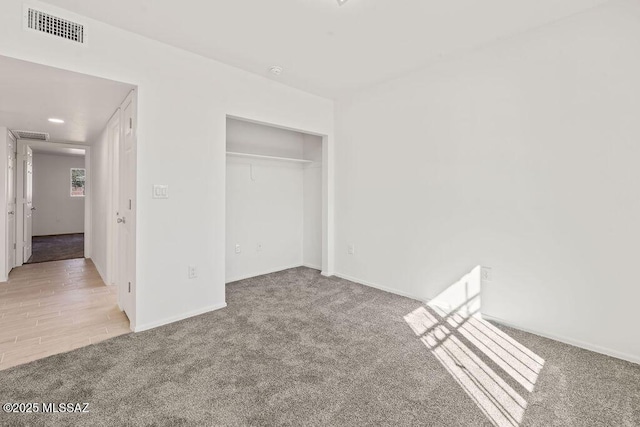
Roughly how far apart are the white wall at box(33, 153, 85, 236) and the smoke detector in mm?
8742

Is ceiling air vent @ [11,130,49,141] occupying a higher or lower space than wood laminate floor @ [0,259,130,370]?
higher

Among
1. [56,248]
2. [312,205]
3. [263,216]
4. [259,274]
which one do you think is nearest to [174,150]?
[263,216]

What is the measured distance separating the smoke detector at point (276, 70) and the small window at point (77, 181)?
877cm

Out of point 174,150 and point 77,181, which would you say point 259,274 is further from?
point 77,181

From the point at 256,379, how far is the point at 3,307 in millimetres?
3139

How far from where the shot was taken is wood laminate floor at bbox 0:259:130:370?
2354 mm

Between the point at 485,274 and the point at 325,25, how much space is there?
270 cm

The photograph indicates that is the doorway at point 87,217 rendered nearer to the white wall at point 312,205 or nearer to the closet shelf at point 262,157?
the closet shelf at point 262,157

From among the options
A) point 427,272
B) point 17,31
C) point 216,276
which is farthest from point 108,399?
point 427,272

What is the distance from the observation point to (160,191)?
8.98 ft

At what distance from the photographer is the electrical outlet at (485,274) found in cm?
287

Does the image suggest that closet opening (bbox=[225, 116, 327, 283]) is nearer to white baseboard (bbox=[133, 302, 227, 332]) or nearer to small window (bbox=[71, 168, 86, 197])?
white baseboard (bbox=[133, 302, 227, 332])

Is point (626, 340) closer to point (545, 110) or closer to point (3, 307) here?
point (545, 110)

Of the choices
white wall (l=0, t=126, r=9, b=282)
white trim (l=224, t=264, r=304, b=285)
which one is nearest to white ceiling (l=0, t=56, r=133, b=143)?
white wall (l=0, t=126, r=9, b=282)
